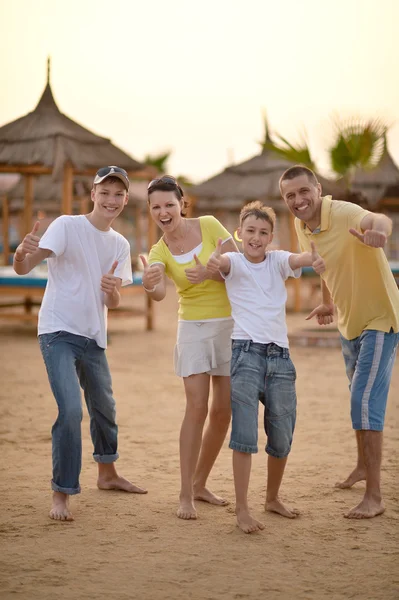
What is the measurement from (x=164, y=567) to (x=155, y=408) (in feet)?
13.3

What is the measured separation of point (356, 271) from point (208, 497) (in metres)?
1.47

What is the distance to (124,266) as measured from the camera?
15.2 feet

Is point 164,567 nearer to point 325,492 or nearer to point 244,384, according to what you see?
point 244,384

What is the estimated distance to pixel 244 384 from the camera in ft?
13.7

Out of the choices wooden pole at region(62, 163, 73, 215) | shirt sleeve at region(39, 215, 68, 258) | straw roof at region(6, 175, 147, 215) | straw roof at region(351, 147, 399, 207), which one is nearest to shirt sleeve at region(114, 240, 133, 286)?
shirt sleeve at region(39, 215, 68, 258)

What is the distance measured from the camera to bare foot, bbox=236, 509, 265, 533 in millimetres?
4055

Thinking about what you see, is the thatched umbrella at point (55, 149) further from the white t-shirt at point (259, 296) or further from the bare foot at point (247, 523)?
the bare foot at point (247, 523)

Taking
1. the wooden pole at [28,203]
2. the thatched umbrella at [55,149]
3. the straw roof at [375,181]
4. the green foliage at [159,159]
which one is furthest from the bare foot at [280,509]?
the green foliage at [159,159]

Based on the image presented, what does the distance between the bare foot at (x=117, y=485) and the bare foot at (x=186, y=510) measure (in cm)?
51

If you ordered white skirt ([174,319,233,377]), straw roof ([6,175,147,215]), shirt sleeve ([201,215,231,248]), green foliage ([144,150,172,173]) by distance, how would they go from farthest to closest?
green foliage ([144,150,172,173]) → straw roof ([6,175,147,215]) → shirt sleeve ([201,215,231,248]) → white skirt ([174,319,233,377])

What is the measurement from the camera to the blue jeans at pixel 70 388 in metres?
4.30

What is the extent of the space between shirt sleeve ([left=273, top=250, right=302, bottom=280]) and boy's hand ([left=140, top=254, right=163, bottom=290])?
60 centimetres

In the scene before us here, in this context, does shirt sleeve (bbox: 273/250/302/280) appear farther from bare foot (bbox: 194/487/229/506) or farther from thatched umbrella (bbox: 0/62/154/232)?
thatched umbrella (bbox: 0/62/154/232)

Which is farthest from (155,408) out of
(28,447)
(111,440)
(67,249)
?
(67,249)
